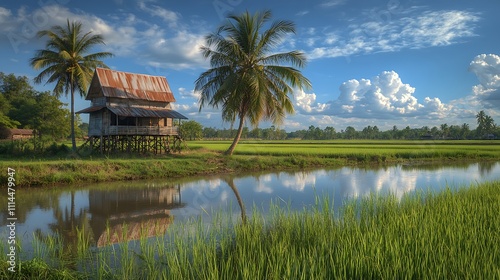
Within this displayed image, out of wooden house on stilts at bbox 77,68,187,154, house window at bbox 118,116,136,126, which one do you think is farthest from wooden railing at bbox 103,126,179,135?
house window at bbox 118,116,136,126

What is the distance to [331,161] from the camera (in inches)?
777

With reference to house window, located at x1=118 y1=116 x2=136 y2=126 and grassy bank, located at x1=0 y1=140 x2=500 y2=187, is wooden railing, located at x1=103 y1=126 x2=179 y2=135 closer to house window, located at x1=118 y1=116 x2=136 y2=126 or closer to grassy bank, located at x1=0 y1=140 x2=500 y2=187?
grassy bank, located at x1=0 y1=140 x2=500 y2=187

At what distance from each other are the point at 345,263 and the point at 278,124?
1530cm

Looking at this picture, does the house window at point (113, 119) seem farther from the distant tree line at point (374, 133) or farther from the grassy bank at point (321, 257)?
the distant tree line at point (374, 133)

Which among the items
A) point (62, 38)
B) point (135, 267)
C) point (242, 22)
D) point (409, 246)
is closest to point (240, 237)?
point (135, 267)

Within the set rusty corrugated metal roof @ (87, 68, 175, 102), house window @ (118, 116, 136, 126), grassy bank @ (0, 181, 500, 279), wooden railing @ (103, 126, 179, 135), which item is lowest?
grassy bank @ (0, 181, 500, 279)

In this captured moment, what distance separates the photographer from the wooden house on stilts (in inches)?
773

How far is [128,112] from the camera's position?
19656 mm

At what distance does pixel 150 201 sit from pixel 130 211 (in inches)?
47.7

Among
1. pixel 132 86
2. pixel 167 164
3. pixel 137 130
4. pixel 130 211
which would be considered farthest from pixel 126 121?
pixel 130 211

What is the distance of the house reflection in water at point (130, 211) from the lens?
587 centimetres

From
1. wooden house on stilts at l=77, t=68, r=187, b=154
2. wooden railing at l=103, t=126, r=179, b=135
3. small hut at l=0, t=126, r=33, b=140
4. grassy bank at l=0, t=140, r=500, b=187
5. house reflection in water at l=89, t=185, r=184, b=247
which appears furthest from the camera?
small hut at l=0, t=126, r=33, b=140

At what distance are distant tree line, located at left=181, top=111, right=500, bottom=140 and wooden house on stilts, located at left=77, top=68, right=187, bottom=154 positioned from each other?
110 feet

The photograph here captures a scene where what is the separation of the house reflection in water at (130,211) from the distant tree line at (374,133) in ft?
151
